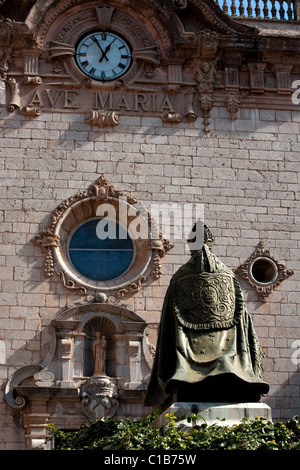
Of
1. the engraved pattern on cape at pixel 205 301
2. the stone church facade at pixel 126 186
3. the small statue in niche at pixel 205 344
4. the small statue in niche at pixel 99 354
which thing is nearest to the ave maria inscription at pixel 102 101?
the stone church facade at pixel 126 186

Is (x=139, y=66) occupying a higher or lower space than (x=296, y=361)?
higher

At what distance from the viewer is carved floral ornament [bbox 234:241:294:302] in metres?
14.8

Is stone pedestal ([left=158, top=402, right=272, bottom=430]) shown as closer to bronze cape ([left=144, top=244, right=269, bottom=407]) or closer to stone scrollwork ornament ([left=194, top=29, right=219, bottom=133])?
bronze cape ([left=144, top=244, right=269, bottom=407])

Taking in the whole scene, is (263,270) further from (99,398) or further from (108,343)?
(99,398)

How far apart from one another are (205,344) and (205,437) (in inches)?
43.1

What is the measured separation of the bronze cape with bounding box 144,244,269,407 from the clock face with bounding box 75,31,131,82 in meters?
7.21

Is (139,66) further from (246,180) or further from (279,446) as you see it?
(279,446)

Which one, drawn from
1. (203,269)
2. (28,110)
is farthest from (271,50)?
(203,269)

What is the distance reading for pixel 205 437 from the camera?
7.90 metres

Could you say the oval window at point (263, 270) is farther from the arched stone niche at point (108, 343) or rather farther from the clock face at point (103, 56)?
the clock face at point (103, 56)

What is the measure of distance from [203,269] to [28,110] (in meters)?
7.08

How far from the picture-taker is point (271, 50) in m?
15.9

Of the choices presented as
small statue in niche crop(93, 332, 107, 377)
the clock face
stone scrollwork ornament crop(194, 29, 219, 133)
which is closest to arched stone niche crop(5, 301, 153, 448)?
small statue in niche crop(93, 332, 107, 377)

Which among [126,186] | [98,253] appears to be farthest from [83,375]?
[126,186]
